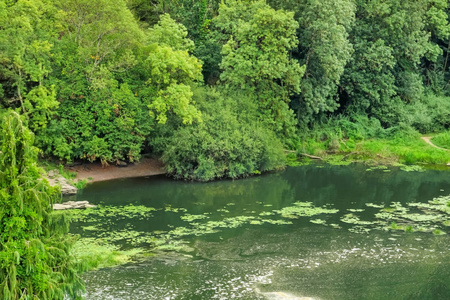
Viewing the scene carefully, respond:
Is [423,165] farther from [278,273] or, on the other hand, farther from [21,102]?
[21,102]

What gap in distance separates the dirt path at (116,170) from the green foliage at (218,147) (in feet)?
4.69

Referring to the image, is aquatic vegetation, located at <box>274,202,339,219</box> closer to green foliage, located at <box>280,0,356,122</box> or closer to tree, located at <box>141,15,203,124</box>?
tree, located at <box>141,15,203,124</box>

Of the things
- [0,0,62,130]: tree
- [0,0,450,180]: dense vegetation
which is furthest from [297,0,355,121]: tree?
[0,0,62,130]: tree

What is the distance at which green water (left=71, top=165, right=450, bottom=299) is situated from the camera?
69.1ft

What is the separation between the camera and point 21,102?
33969mm

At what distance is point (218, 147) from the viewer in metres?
36.7

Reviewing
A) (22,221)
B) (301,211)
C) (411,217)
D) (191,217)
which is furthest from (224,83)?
(22,221)

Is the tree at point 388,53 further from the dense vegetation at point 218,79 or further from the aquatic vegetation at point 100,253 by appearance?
the aquatic vegetation at point 100,253

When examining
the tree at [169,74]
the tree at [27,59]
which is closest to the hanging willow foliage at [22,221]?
the tree at [27,59]

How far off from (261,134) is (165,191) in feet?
25.6

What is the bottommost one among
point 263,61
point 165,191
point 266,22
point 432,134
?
point 165,191

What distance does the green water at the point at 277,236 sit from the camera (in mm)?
21062

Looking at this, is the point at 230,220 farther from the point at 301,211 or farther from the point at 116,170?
the point at 116,170

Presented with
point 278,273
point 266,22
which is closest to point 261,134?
point 266,22
